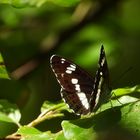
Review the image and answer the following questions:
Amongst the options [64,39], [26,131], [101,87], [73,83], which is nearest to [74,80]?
[73,83]

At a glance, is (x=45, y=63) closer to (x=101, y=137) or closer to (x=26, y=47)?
(x=26, y=47)

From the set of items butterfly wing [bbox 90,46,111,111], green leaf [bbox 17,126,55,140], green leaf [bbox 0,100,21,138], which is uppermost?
butterfly wing [bbox 90,46,111,111]

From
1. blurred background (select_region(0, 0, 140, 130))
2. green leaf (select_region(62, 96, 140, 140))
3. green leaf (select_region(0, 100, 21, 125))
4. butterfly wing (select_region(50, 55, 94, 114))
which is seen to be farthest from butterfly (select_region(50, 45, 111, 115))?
blurred background (select_region(0, 0, 140, 130))

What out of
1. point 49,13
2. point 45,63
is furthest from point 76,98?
point 49,13

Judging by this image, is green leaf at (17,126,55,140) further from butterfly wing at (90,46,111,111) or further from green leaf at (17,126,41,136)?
butterfly wing at (90,46,111,111)

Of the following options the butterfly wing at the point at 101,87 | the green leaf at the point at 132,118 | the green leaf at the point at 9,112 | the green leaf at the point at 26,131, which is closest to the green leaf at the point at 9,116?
Answer: the green leaf at the point at 9,112

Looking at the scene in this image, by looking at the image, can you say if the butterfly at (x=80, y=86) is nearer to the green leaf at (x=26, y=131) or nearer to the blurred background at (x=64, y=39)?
the green leaf at (x=26, y=131)
